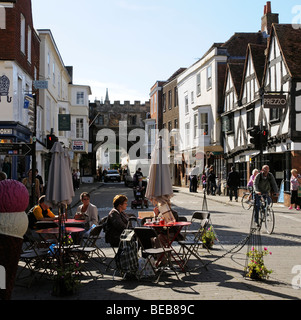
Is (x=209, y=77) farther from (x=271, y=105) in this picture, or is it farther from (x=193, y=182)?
(x=271, y=105)

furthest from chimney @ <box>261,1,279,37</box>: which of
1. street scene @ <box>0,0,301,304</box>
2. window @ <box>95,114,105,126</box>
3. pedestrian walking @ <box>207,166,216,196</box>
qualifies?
window @ <box>95,114,105,126</box>

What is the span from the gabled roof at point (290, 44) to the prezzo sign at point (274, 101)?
1334mm

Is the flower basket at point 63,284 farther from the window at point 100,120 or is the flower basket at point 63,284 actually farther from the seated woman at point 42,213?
the window at point 100,120

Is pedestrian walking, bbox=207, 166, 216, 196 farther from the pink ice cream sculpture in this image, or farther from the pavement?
the pink ice cream sculpture

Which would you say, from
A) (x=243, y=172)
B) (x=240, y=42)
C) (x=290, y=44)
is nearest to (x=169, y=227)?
(x=290, y=44)

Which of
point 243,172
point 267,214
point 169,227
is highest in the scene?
point 243,172

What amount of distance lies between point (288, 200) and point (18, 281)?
17.2 m

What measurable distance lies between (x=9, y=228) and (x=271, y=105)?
19662 millimetres

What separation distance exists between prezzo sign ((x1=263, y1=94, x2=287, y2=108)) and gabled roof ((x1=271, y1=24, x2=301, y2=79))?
1.33 metres

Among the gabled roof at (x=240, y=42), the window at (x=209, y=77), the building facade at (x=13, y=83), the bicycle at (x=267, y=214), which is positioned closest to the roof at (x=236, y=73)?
the gabled roof at (x=240, y=42)

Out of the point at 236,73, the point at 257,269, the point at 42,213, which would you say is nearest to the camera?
the point at 257,269

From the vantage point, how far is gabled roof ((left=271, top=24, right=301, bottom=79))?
2291 cm

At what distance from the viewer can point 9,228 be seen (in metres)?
3.86

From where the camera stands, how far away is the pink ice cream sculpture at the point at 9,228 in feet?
12.6
